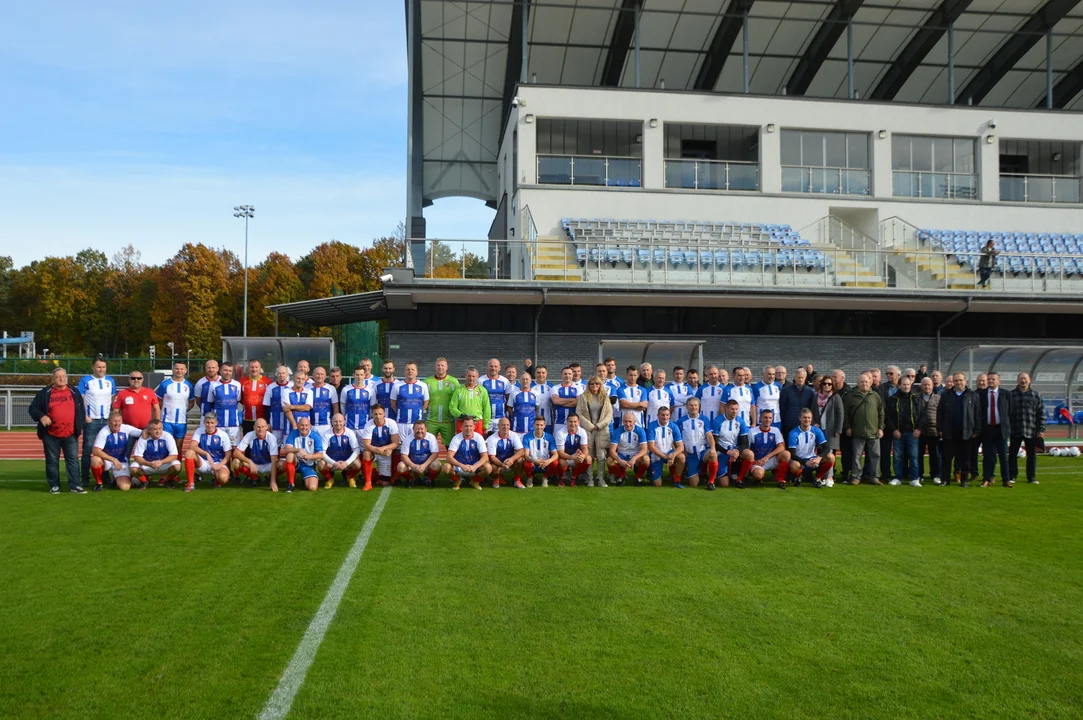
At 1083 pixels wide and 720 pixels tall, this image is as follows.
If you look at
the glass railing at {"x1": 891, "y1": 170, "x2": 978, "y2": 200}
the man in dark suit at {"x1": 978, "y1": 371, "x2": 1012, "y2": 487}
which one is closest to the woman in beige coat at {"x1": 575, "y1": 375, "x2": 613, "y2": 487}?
the man in dark suit at {"x1": 978, "y1": 371, "x2": 1012, "y2": 487}

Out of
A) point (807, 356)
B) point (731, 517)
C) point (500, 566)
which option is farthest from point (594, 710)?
point (807, 356)

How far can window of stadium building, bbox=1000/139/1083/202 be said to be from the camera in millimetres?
28688

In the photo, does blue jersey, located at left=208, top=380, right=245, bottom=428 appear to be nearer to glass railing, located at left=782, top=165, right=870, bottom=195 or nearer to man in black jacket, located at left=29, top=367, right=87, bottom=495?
man in black jacket, located at left=29, top=367, right=87, bottom=495

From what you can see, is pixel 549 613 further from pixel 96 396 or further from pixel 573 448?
pixel 96 396

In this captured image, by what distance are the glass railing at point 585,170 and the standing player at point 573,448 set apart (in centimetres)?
1507

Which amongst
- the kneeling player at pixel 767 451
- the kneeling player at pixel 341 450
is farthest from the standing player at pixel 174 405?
the kneeling player at pixel 767 451

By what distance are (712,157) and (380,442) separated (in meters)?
20.6

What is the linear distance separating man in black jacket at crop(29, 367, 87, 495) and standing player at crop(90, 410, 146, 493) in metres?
0.26

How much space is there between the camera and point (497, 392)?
13.1 meters

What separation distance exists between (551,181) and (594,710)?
2329 cm

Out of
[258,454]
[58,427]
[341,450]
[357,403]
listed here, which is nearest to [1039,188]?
[357,403]

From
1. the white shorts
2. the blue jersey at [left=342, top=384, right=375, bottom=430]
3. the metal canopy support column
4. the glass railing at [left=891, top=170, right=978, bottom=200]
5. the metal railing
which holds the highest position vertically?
the metal canopy support column

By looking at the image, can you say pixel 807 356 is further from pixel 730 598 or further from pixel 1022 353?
pixel 730 598

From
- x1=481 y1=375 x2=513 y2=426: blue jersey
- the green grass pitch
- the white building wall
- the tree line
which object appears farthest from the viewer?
the tree line
